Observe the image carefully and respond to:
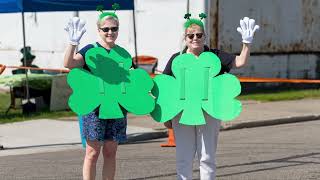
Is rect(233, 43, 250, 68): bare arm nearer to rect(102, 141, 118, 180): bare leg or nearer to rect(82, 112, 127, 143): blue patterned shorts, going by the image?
rect(82, 112, 127, 143): blue patterned shorts

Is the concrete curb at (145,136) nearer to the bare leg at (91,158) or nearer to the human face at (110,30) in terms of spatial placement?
the bare leg at (91,158)

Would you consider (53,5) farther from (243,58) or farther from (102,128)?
(243,58)

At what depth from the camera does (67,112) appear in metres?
17.3

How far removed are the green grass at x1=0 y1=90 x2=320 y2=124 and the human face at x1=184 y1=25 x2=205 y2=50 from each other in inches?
378

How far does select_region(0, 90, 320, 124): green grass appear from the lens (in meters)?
16.4

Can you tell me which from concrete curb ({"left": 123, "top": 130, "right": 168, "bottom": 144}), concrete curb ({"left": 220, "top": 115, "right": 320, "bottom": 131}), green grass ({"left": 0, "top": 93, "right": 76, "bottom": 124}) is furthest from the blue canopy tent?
concrete curb ({"left": 220, "top": 115, "right": 320, "bottom": 131})

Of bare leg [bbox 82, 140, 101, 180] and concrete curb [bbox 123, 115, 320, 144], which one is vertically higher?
bare leg [bbox 82, 140, 101, 180]

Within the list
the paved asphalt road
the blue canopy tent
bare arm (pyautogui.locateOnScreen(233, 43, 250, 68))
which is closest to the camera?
bare arm (pyautogui.locateOnScreen(233, 43, 250, 68))

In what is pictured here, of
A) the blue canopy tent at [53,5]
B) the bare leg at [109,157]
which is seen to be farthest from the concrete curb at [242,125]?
the bare leg at [109,157]

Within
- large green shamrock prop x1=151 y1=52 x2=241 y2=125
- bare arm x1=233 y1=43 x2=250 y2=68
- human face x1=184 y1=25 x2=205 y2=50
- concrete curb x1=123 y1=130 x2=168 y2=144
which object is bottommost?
concrete curb x1=123 y1=130 x2=168 y2=144

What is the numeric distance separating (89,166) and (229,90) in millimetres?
1412

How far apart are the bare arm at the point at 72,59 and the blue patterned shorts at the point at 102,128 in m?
0.46

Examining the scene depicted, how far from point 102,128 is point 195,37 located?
1146mm

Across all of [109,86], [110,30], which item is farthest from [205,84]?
[110,30]
